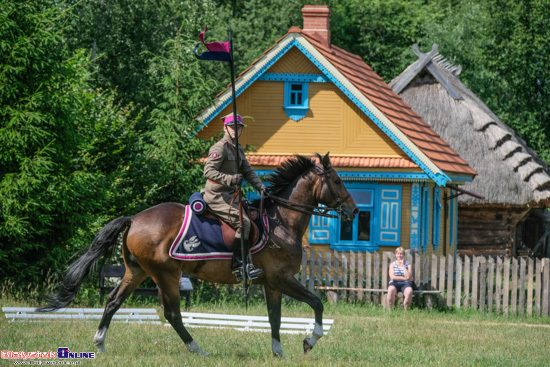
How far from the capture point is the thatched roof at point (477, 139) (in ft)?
90.9

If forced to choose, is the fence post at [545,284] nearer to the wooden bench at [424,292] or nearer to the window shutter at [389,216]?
the wooden bench at [424,292]

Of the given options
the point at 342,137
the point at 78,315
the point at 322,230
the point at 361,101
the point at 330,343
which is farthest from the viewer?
the point at 342,137

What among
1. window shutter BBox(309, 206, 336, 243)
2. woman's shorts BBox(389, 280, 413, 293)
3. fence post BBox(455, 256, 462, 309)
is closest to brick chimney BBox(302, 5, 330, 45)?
window shutter BBox(309, 206, 336, 243)

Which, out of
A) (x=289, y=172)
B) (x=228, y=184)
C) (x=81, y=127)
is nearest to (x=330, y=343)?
(x=289, y=172)

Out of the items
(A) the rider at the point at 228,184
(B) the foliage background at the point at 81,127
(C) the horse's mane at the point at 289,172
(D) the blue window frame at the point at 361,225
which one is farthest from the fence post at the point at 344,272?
(A) the rider at the point at 228,184

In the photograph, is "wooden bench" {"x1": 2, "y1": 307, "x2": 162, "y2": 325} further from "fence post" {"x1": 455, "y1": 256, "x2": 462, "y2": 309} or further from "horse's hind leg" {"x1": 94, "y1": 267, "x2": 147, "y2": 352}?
"fence post" {"x1": 455, "y1": 256, "x2": 462, "y2": 309}

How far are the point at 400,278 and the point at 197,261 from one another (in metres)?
8.41

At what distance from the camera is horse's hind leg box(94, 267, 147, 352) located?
1047 cm

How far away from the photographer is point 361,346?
1176cm

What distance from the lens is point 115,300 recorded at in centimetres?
1069

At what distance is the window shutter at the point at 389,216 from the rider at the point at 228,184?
405 inches

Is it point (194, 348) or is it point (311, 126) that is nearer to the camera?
point (194, 348)

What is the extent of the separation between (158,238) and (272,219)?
5.11 ft

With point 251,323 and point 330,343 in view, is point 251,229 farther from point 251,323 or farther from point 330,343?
point 251,323
